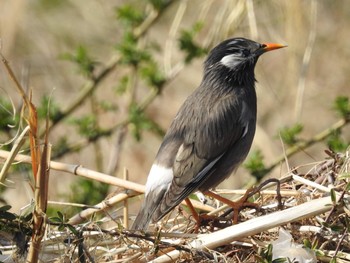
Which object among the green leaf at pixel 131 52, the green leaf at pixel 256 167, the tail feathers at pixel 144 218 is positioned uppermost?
the green leaf at pixel 131 52

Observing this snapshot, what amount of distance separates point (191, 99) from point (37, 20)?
5.37m

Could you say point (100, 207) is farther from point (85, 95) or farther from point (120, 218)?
point (85, 95)

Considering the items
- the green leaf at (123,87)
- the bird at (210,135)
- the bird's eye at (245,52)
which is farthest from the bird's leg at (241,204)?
the green leaf at (123,87)

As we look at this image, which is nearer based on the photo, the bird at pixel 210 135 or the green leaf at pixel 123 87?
the bird at pixel 210 135

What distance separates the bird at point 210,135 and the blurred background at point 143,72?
509 mm

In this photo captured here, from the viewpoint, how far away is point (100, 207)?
16.5 feet

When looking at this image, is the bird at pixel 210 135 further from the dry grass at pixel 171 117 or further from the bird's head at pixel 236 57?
the dry grass at pixel 171 117

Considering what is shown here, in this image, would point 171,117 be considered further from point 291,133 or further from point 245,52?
point 245,52

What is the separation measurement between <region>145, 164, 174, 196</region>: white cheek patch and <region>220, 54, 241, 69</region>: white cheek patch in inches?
42.0

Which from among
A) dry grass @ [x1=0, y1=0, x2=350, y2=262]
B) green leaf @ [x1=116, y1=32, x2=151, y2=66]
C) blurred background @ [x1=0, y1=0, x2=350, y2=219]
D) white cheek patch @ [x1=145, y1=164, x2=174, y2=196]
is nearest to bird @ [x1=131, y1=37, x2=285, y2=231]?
white cheek patch @ [x1=145, y1=164, x2=174, y2=196]

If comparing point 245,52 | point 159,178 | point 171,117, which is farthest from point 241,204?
point 171,117

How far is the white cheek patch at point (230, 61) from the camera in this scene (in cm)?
620

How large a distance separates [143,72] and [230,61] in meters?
1.56

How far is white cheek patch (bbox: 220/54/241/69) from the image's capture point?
6.20m
